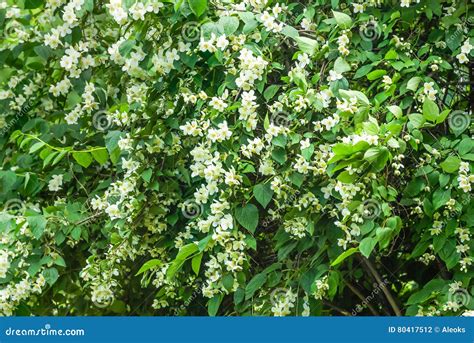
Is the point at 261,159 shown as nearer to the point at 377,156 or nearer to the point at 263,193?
the point at 263,193

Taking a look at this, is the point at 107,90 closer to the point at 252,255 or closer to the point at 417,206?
the point at 252,255

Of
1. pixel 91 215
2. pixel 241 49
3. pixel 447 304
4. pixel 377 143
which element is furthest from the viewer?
pixel 91 215

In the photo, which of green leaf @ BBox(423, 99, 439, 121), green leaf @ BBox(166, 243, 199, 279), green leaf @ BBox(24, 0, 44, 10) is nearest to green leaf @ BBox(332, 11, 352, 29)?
green leaf @ BBox(423, 99, 439, 121)

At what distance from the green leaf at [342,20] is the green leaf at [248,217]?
2.29ft

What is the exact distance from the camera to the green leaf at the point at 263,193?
3012 mm

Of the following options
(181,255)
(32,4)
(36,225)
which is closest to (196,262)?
(181,255)

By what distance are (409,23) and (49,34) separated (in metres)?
1.51

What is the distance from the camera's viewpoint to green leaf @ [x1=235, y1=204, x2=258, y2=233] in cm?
303

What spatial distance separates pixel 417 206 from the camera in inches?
117

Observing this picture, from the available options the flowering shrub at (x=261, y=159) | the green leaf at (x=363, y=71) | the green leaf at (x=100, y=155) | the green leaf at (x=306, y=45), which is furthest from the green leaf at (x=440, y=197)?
the green leaf at (x=100, y=155)

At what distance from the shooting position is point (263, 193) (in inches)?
119

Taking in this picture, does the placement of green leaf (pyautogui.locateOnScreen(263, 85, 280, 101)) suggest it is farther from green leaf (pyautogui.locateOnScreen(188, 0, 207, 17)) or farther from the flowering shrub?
green leaf (pyautogui.locateOnScreen(188, 0, 207, 17))

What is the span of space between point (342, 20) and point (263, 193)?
2.16 ft
